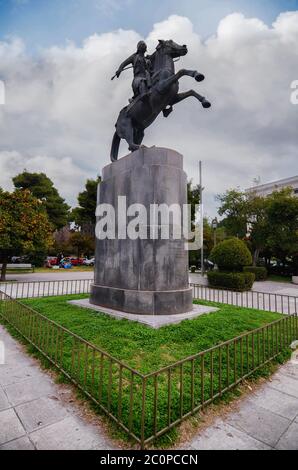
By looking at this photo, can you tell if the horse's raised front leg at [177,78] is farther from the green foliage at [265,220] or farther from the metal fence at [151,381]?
the green foliage at [265,220]

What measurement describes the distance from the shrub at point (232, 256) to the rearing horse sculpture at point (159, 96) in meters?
9.44

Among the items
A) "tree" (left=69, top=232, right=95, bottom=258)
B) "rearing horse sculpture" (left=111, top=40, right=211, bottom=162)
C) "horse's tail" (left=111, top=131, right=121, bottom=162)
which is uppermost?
"rearing horse sculpture" (left=111, top=40, right=211, bottom=162)

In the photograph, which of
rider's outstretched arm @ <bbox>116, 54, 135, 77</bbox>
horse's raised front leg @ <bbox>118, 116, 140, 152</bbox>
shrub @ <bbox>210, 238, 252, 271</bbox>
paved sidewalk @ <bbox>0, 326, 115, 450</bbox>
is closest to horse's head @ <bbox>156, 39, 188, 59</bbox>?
rider's outstretched arm @ <bbox>116, 54, 135, 77</bbox>

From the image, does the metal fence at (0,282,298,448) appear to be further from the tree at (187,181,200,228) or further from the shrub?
the tree at (187,181,200,228)

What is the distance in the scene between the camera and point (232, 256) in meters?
15.1

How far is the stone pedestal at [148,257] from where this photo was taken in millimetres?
6672

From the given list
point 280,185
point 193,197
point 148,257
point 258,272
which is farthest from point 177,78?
point 280,185

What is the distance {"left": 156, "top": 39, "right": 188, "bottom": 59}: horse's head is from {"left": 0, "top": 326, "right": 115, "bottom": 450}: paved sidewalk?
27.9 ft

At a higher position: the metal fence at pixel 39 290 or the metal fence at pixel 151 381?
the metal fence at pixel 151 381

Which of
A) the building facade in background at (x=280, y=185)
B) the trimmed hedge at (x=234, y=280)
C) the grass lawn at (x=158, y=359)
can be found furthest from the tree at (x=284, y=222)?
the building facade in background at (x=280, y=185)

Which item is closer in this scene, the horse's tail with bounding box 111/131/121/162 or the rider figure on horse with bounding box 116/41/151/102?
the rider figure on horse with bounding box 116/41/151/102

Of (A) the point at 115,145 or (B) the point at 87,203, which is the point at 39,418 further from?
(B) the point at 87,203

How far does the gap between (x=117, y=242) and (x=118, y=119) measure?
4309 millimetres

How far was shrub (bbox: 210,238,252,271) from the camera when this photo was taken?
15.1 metres
